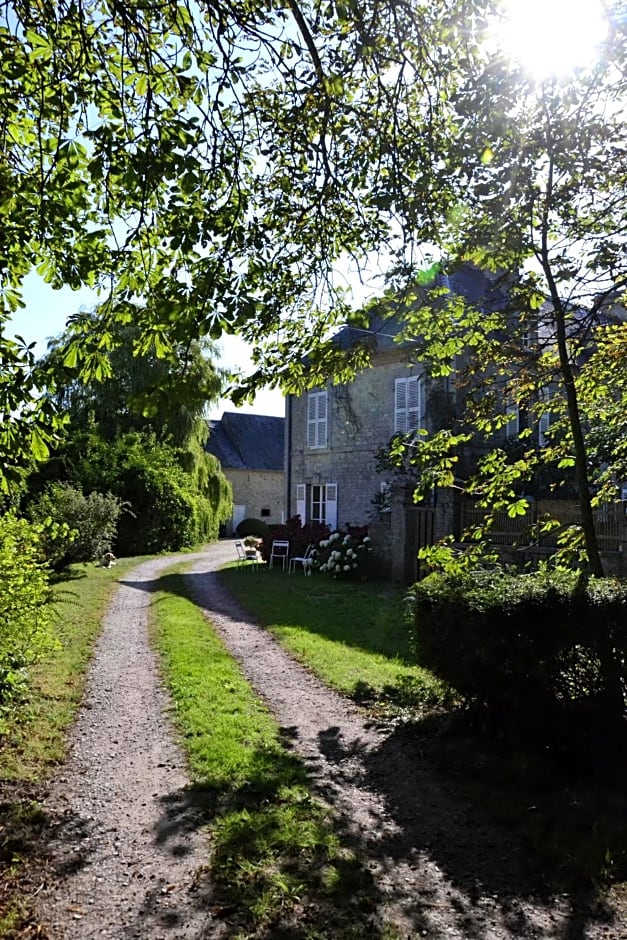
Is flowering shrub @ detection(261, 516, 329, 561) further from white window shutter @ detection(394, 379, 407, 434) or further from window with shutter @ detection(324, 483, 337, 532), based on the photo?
white window shutter @ detection(394, 379, 407, 434)

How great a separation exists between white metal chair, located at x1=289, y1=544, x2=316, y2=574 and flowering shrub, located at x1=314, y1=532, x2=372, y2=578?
14.5 inches

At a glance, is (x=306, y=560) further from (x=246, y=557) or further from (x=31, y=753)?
(x=31, y=753)

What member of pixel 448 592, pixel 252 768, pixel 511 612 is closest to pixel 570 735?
pixel 511 612

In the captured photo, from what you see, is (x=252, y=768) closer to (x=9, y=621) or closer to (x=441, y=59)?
(x=9, y=621)

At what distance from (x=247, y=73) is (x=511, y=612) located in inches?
172

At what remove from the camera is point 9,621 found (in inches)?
218

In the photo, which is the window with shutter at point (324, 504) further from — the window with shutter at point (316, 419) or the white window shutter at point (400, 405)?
the white window shutter at point (400, 405)

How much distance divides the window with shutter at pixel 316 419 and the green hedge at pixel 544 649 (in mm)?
18357

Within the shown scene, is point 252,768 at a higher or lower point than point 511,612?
lower

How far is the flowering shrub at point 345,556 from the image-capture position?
16.3 metres

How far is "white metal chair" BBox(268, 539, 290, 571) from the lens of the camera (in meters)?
19.2

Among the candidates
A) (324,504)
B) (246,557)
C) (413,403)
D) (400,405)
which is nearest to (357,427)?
(400,405)

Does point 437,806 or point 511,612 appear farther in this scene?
point 511,612

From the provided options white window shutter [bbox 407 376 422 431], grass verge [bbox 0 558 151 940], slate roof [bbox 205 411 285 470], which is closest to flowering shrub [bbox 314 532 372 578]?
white window shutter [bbox 407 376 422 431]
